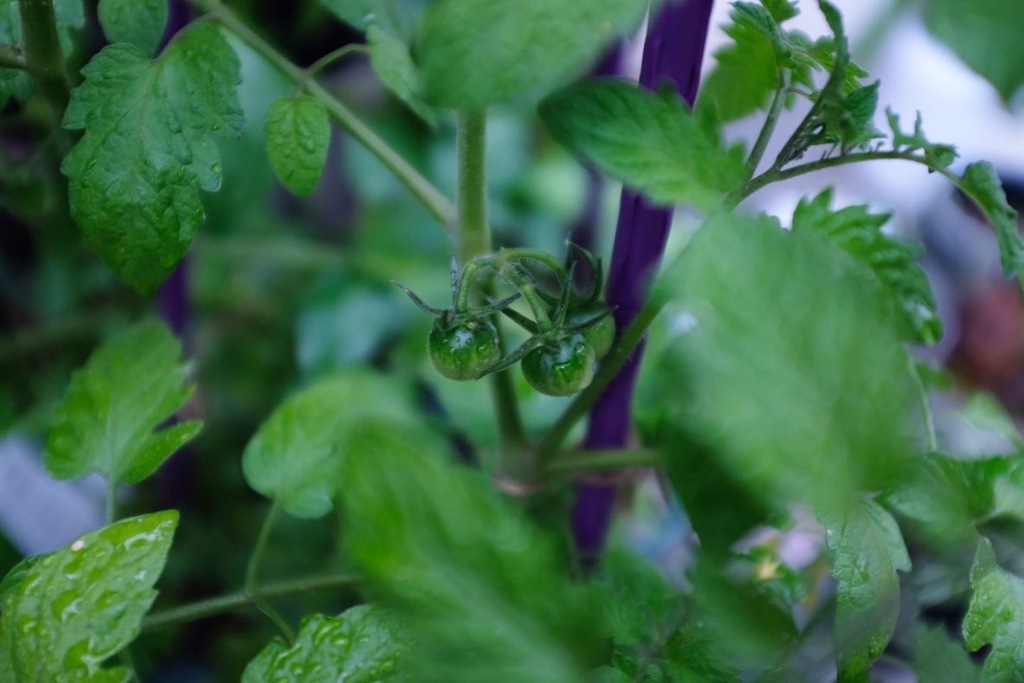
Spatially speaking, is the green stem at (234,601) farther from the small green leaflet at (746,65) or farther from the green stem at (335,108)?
the small green leaflet at (746,65)

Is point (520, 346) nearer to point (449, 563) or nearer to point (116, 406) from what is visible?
point (449, 563)

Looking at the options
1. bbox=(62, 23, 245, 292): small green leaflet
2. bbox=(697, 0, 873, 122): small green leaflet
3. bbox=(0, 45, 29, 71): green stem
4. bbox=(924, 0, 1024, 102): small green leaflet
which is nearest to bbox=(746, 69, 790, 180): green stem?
bbox=(697, 0, 873, 122): small green leaflet

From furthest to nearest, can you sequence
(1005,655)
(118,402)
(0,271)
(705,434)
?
1. (0,271)
2. (118,402)
3. (1005,655)
4. (705,434)

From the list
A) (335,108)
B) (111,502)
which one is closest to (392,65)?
(335,108)

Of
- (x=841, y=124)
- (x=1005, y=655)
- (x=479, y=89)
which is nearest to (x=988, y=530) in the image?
(x=1005, y=655)

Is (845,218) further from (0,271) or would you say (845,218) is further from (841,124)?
(0,271)
